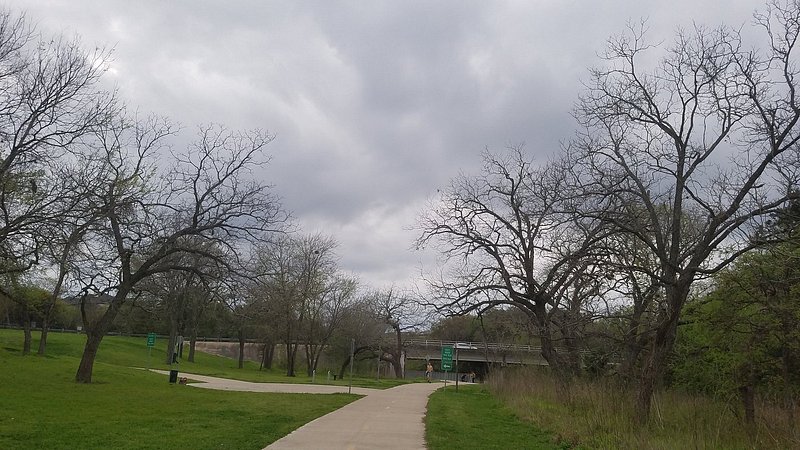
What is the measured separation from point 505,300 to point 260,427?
1601cm

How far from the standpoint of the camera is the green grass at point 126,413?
1288 centimetres

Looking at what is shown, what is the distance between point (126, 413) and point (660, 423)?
Result: 1349cm

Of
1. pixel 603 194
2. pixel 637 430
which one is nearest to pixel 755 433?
pixel 637 430

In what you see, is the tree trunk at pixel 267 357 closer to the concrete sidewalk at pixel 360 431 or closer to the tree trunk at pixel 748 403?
the concrete sidewalk at pixel 360 431

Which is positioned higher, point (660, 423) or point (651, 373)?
point (651, 373)

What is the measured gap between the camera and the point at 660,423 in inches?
510

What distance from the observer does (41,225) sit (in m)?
19.2

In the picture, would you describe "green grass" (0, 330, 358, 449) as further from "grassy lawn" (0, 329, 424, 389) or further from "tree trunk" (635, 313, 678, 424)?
"grassy lawn" (0, 329, 424, 389)

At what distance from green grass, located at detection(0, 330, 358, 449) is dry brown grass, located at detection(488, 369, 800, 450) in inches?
259

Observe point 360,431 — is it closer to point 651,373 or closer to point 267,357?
point 651,373

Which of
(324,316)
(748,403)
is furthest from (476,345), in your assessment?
(748,403)

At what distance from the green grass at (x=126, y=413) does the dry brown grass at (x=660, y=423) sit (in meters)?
6.59

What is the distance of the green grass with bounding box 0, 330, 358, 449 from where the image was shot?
1288 cm

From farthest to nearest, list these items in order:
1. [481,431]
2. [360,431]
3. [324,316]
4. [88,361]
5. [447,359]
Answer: [324,316] < [447,359] < [88,361] < [481,431] < [360,431]
